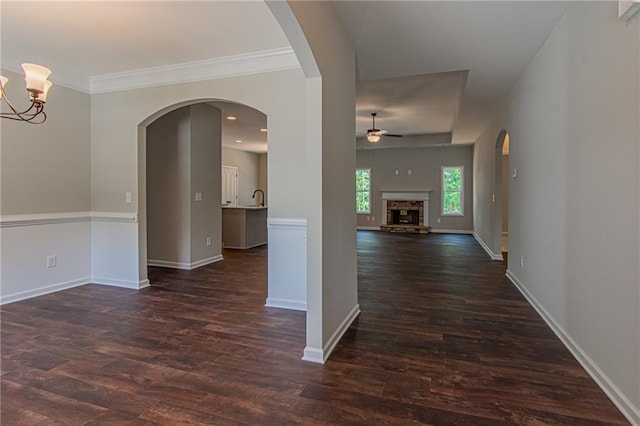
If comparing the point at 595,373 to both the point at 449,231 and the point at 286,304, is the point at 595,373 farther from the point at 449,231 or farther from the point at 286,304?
the point at 449,231

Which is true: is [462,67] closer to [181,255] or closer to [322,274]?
[322,274]

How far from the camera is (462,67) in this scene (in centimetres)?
385

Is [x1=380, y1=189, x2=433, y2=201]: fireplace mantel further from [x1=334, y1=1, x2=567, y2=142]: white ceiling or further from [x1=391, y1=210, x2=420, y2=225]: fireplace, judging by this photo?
[x1=334, y1=1, x2=567, y2=142]: white ceiling

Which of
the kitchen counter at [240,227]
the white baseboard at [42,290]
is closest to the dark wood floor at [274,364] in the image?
the white baseboard at [42,290]

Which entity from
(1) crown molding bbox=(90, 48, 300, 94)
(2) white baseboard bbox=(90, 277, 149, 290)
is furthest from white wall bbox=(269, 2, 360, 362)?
(2) white baseboard bbox=(90, 277, 149, 290)

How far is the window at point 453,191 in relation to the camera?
1059 centimetres

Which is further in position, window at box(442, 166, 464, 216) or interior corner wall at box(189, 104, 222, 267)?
window at box(442, 166, 464, 216)

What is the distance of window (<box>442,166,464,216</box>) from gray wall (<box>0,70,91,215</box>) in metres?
9.37

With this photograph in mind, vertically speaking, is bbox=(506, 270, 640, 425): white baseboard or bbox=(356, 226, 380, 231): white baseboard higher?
bbox=(356, 226, 380, 231): white baseboard

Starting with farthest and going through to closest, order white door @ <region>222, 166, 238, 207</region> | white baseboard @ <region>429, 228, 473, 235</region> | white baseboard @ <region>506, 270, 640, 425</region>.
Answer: white door @ <region>222, 166, 238, 207</region>, white baseboard @ <region>429, 228, 473, 235</region>, white baseboard @ <region>506, 270, 640, 425</region>

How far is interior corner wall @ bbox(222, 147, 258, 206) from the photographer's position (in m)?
11.3

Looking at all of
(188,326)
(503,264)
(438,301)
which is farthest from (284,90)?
(503,264)

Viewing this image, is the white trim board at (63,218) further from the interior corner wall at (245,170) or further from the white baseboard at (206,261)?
the interior corner wall at (245,170)

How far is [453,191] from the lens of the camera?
10695mm
